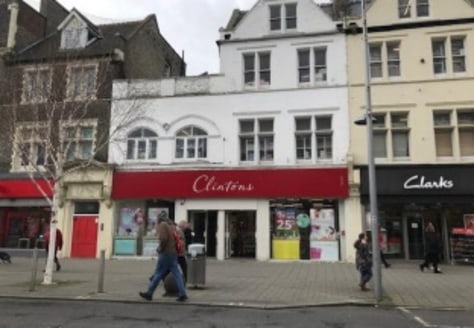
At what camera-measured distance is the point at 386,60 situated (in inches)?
891

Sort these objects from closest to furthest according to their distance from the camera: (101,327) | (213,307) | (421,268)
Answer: (101,327)
(213,307)
(421,268)

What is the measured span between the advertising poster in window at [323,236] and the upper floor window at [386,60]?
22.2 feet

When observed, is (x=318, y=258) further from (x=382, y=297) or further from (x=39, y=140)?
(x=39, y=140)

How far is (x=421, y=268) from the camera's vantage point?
17.7 meters

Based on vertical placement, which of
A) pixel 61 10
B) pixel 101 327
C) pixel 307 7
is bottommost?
pixel 101 327

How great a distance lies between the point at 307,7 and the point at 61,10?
1713cm

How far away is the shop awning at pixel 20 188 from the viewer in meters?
24.8

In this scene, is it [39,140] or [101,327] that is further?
[39,140]

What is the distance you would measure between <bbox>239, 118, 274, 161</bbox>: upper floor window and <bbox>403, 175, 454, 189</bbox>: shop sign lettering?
6.25 m

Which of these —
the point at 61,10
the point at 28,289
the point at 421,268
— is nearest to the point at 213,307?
the point at 28,289

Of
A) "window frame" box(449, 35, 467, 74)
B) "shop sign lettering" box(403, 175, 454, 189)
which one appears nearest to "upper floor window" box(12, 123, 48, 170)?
"shop sign lettering" box(403, 175, 454, 189)

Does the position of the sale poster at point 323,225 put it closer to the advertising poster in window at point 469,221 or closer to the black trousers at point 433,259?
the black trousers at point 433,259

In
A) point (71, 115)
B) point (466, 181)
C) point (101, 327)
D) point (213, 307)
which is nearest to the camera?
point (101, 327)

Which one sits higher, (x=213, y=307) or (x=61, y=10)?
(x=61, y=10)
